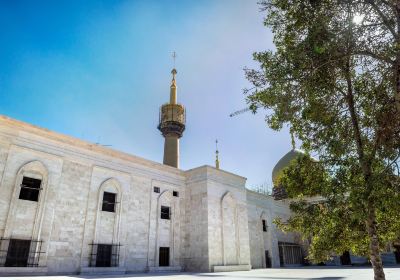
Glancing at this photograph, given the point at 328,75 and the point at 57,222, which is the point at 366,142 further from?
the point at 57,222

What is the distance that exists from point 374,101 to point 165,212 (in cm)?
1529

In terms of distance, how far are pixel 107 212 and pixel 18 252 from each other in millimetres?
Result: 4789

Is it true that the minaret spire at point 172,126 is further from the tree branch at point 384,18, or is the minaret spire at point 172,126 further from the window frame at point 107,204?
the tree branch at point 384,18

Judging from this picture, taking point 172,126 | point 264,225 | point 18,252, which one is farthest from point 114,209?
point 264,225

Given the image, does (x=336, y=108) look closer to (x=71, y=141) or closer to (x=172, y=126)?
(x=71, y=141)

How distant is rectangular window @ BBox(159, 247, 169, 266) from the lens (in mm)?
19133

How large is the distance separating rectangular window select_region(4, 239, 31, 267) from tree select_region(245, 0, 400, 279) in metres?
12.0

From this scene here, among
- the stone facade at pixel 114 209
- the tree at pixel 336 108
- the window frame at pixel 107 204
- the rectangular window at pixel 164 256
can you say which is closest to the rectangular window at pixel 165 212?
the stone facade at pixel 114 209

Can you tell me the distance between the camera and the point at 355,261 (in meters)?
27.4

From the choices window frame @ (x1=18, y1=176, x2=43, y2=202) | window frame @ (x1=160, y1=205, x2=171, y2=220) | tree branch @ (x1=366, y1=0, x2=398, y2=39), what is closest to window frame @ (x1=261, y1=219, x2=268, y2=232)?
window frame @ (x1=160, y1=205, x2=171, y2=220)

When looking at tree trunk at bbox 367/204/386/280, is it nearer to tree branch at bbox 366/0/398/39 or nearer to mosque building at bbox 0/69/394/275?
tree branch at bbox 366/0/398/39

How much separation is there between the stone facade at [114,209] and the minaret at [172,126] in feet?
20.4

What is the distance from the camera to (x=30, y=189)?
1473 centimetres

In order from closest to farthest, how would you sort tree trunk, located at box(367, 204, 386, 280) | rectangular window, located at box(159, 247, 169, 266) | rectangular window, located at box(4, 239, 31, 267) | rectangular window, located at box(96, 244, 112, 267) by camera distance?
tree trunk, located at box(367, 204, 386, 280)
rectangular window, located at box(4, 239, 31, 267)
rectangular window, located at box(96, 244, 112, 267)
rectangular window, located at box(159, 247, 169, 266)
